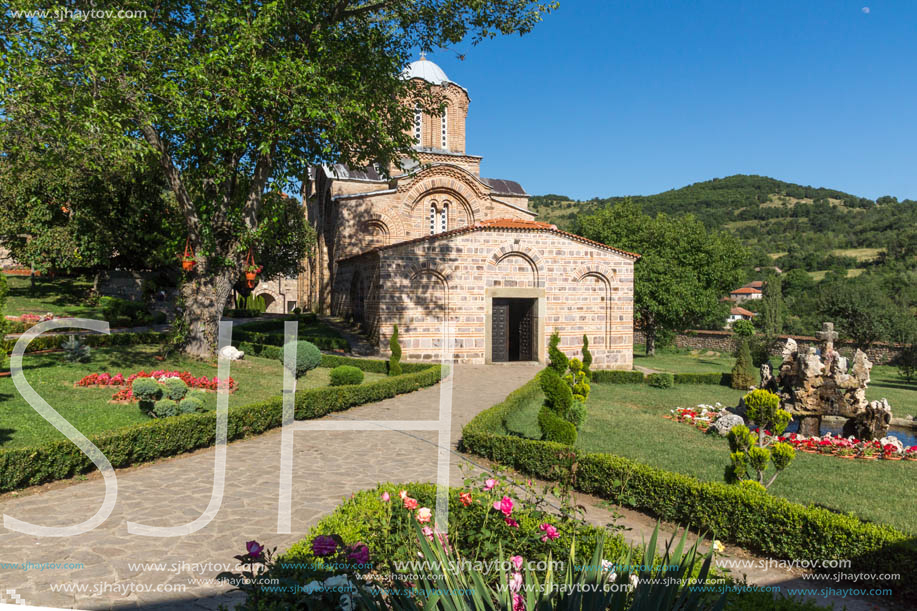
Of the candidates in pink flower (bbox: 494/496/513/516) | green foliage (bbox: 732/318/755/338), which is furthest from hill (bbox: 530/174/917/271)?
pink flower (bbox: 494/496/513/516)

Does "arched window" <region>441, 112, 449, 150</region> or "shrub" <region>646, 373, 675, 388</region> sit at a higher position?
"arched window" <region>441, 112, 449, 150</region>

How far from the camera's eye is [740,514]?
19.6 ft

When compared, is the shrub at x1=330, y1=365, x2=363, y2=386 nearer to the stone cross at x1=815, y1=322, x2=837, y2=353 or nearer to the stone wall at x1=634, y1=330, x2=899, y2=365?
the stone cross at x1=815, y1=322, x2=837, y2=353

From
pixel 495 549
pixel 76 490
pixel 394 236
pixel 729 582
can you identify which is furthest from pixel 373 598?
pixel 394 236

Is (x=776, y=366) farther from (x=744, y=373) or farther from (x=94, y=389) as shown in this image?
(x=94, y=389)

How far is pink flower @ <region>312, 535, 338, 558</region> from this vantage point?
377cm

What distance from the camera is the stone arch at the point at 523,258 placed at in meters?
21.7

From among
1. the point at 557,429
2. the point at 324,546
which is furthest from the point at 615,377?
the point at 324,546

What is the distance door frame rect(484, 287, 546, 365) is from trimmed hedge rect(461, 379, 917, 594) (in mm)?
13099

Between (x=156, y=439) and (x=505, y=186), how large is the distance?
28.1 meters

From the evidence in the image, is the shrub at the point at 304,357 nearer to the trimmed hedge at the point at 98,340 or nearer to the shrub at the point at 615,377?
the trimmed hedge at the point at 98,340

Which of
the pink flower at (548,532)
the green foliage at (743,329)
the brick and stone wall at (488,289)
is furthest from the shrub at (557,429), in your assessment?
the green foliage at (743,329)

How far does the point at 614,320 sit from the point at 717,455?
45.7 feet

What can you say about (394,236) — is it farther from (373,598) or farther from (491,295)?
(373,598)
